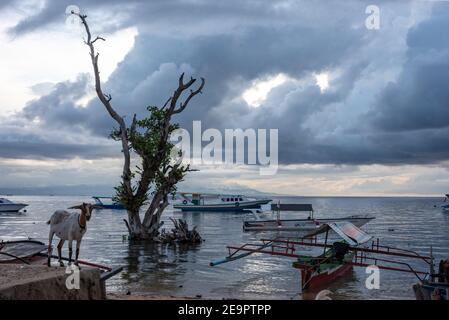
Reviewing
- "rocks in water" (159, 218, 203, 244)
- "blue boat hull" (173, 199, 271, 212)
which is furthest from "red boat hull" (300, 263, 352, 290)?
"blue boat hull" (173, 199, 271, 212)

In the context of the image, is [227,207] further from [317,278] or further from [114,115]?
[317,278]

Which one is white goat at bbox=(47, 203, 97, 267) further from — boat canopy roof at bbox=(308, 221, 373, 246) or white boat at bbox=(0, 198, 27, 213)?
white boat at bbox=(0, 198, 27, 213)

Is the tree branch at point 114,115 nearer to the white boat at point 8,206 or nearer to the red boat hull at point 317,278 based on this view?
the red boat hull at point 317,278

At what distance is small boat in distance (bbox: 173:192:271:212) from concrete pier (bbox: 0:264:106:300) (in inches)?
3258

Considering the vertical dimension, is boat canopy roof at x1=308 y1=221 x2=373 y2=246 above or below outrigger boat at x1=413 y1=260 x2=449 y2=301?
above

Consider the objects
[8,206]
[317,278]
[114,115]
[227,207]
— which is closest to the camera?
[317,278]

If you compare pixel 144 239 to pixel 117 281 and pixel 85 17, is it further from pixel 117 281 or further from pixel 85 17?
pixel 85 17

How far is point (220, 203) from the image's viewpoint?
93.7 metres

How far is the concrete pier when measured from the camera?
8086 millimetres

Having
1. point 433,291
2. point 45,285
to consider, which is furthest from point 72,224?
point 433,291

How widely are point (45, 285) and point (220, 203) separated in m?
85.5

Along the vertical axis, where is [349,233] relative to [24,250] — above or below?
above

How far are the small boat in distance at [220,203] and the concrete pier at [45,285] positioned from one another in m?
82.7
